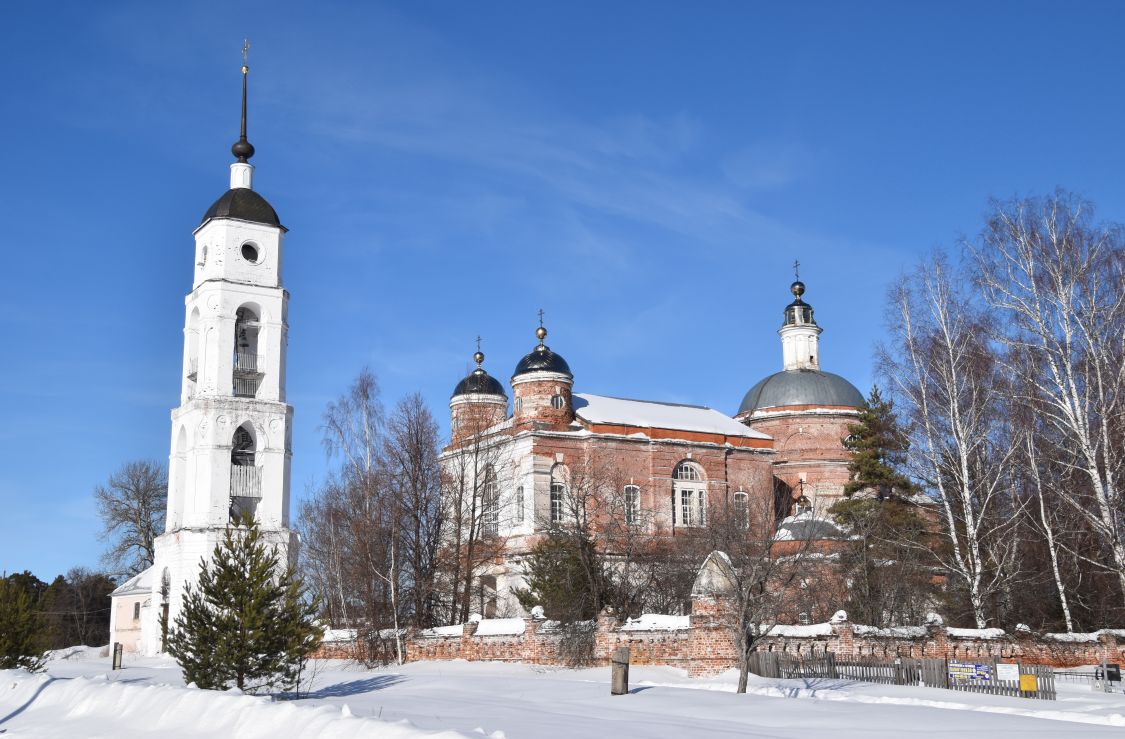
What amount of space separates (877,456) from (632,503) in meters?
8.94

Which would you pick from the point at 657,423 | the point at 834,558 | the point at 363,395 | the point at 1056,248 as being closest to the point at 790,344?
the point at 657,423

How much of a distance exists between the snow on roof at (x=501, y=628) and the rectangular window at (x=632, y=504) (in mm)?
13044

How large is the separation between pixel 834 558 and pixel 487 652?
13272mm

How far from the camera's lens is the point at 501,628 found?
26.6 metres

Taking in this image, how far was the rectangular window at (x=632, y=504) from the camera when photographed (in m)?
40.8

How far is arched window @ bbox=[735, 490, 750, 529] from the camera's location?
1448 inches

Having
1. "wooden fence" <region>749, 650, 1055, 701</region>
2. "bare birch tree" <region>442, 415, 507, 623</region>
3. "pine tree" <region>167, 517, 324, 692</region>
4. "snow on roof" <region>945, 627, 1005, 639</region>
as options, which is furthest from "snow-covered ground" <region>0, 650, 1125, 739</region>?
"bare birch tree" <region>442, 415, 507, 623</region>

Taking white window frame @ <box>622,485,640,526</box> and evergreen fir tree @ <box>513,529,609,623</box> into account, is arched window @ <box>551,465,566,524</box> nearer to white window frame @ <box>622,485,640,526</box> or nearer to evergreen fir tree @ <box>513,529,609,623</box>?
white window frame @ <box>622,485,640,526</box>

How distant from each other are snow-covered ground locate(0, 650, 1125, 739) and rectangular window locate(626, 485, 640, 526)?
1658cm

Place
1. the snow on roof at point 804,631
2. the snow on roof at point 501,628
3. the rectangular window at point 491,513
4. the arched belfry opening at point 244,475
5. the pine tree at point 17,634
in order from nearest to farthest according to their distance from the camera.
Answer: the snow on roof at point 804,631, the pine tree at point 17,634, the snow on roof at point 501,628, the arched belfry opening at point 244,475, the rectangular window at point 491,513

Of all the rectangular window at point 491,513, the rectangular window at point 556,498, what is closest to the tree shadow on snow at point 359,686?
the rectangular window at point 491,513

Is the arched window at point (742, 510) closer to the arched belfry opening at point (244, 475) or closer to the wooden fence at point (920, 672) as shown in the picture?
the wooden fence at point (920, 672)

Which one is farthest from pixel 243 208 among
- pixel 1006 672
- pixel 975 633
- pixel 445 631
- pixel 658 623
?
pixel 1006 672

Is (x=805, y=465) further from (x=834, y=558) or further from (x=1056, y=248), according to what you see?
(x=1056, y=248)
